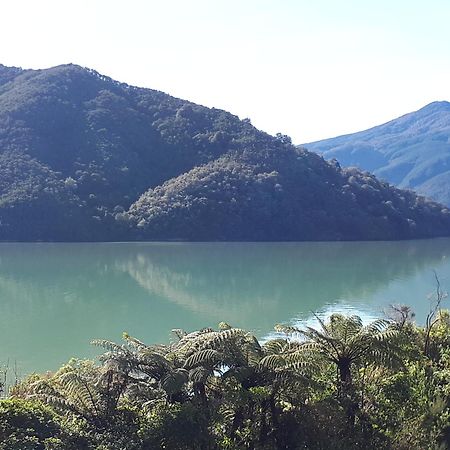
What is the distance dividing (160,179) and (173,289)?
129ft

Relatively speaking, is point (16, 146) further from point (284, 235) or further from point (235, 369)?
point (235, 369)

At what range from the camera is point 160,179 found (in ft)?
218

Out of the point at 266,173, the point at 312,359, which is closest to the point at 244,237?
the point at 266,173

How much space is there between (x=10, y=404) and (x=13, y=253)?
41.2 metres

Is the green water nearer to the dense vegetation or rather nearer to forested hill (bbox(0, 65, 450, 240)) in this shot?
forested hill (bbox(0, 65, 450, 240))

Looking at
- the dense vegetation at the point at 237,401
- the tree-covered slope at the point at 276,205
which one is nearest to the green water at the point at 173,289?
the tree-covered slope at the point at 276,205

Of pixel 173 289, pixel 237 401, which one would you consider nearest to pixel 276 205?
pixel 173 289

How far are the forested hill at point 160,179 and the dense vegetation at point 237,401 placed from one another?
50.5m

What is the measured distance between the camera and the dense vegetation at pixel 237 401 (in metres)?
4.52

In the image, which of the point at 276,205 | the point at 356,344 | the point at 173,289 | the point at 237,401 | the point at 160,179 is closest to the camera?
the point at 237,401

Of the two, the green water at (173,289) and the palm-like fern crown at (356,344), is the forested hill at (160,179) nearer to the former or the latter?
the green water at (173,289)

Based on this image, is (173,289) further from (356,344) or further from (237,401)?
(237,401)

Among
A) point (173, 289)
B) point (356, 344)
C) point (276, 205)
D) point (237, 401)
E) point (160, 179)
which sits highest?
point (160, 179)

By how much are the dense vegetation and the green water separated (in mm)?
9039
